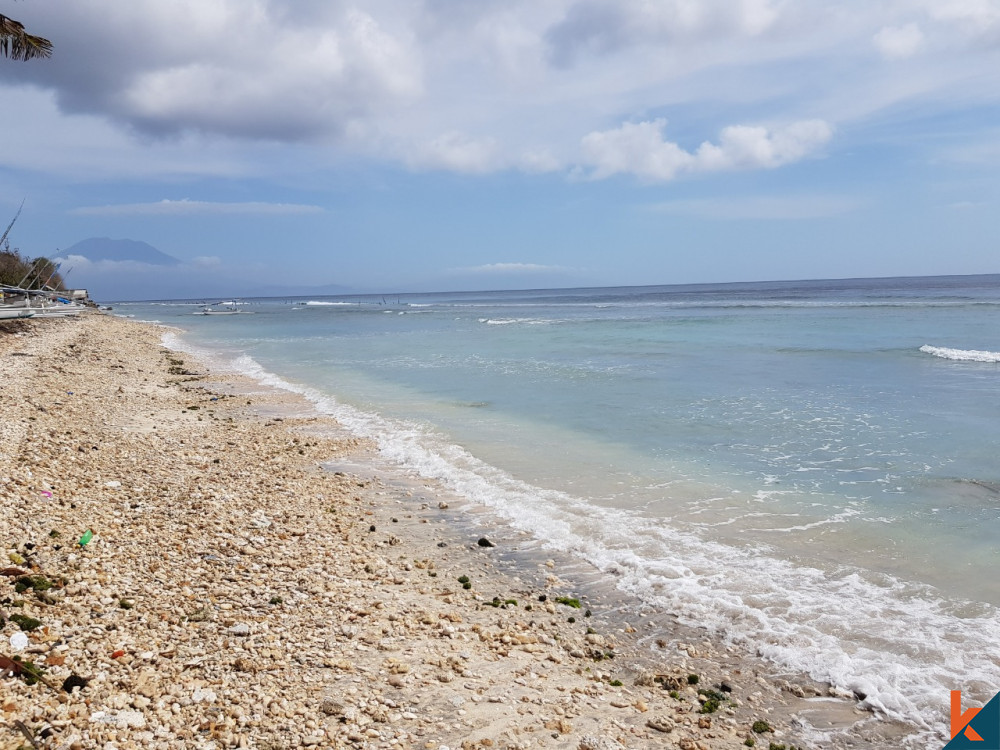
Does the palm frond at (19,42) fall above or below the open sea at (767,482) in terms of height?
above

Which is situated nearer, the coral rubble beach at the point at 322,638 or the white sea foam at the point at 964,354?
the coral rubble beach at the point at 322,638

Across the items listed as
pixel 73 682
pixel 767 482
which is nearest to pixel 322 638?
pixel 73 682

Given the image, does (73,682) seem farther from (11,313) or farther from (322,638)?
(11,313)

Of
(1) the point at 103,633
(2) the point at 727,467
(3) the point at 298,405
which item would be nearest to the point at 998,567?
(2) the point at 727,467

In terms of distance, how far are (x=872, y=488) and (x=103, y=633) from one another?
895 cm

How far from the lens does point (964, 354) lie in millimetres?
22656

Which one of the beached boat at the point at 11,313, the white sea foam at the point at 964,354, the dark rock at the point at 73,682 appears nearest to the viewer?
the dark rock at the point at 73,682

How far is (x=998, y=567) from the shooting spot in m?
6.46

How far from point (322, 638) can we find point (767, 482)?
6.80 m

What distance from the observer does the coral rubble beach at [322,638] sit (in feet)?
12.3

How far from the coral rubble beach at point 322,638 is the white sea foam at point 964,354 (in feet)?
69.9

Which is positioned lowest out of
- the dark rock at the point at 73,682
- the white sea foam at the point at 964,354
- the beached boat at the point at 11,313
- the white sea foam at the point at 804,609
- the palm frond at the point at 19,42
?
the white sea foam at the point at 804,609

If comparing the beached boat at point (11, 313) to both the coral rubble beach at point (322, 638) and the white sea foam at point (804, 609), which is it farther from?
the white sea foam at point (804, 609)

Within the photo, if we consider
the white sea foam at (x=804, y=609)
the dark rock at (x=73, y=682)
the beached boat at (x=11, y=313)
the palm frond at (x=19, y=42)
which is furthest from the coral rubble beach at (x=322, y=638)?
the beached boat at (x=11, y=313)
